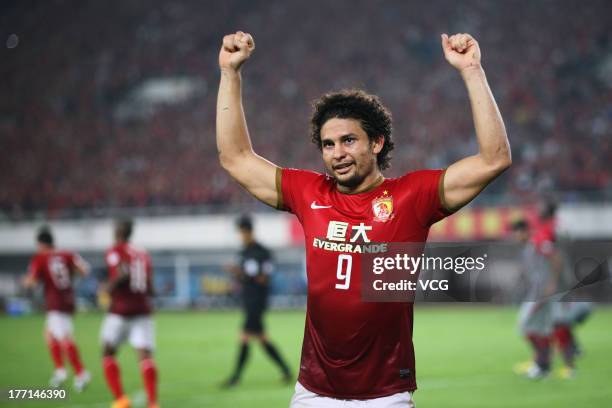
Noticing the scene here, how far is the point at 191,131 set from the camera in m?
38.2

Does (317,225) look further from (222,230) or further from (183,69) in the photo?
(183,69)

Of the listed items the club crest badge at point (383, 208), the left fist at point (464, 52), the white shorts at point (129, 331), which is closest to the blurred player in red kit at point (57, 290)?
the white shorts at point (129, 331)

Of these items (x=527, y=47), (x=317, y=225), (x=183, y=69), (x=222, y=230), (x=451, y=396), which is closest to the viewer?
(x=317, y=225)

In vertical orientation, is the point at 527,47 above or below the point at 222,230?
above

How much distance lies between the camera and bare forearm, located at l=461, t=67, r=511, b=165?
3590 mm

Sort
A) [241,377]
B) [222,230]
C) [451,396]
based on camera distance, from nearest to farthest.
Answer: [451,396]
[241,377]
[222,230]

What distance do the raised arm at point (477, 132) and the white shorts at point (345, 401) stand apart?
3.03 ft

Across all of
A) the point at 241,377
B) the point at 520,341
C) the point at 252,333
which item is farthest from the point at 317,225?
the point at 520,341

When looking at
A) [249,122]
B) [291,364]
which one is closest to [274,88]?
[249,122]

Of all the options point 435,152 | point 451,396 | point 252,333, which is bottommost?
point 451,396

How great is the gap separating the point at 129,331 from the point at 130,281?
0.58 metres

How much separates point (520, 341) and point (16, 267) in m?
23.5

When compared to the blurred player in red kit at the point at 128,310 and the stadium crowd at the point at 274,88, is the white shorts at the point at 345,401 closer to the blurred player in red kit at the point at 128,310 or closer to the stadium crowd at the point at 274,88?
the blurred player in red kit at the point at 128,310

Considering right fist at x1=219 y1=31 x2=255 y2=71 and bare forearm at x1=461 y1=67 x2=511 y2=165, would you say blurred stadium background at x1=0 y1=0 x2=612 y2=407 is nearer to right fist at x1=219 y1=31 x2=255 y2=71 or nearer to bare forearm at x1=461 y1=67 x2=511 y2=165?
right fist at x1=219 y1=31 x2=255 y2=71
